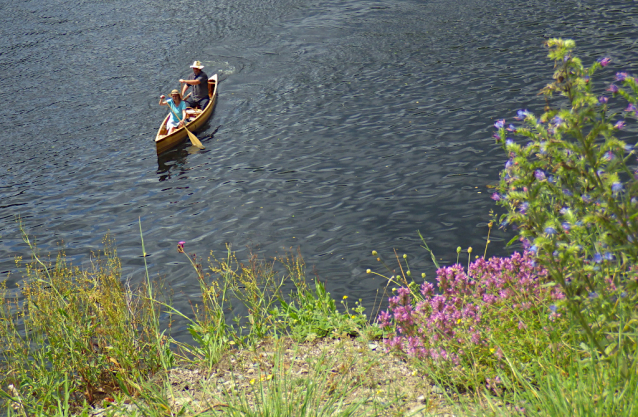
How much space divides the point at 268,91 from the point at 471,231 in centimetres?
1213

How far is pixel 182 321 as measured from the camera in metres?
9.06

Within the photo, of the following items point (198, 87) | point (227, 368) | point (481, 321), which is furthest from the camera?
point (198, 87)

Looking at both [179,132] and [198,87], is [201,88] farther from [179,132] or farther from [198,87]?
Result: [179,132]

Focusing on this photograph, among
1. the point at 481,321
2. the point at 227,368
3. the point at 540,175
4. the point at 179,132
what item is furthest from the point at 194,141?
the point at 540,175

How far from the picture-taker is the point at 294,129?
16547 millimetres

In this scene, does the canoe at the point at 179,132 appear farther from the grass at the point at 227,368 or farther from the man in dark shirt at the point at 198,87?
the grass at the point at 227,368

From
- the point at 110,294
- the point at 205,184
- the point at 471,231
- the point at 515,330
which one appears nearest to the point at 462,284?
the point at 515,330

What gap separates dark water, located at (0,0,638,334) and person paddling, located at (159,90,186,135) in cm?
96

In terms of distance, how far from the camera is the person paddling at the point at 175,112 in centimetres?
1766

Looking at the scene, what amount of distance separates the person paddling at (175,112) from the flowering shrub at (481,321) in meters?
13.8

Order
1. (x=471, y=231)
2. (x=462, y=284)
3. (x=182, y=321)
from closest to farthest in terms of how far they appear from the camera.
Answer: (x=462, y=284)
(x=182, y=321)
(x=471, y=231)

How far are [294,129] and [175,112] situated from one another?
4.19m

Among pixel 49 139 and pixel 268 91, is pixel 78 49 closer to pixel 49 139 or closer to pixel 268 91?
pixel 49 139

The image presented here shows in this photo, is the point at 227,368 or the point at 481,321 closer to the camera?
the point at 481,321
